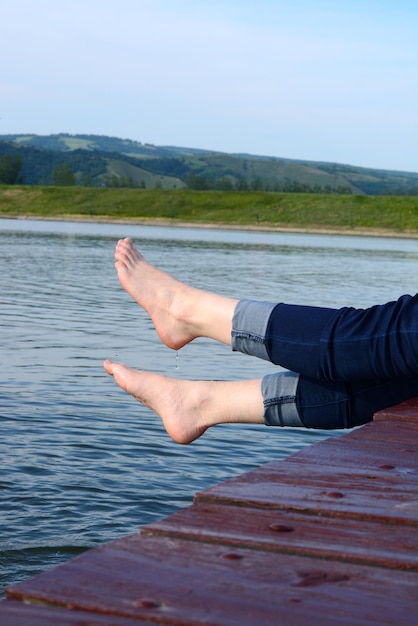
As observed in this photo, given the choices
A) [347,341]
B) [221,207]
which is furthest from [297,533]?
[221,207]

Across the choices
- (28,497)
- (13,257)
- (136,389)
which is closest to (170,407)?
(136,389)

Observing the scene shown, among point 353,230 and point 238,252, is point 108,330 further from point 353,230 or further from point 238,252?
point 353,230

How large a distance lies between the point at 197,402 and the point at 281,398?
1.24 ft

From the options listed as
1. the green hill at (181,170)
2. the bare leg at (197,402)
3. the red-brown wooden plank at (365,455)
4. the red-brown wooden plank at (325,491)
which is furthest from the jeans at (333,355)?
the green hill at (181,170)

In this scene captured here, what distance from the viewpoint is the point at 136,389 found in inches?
151

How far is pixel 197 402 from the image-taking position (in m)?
3.56

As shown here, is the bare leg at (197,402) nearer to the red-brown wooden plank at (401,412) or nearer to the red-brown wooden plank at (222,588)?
the red-brown wooden plank at (401,412)

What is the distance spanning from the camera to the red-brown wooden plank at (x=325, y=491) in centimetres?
203

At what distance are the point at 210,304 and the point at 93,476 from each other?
208 centimetres

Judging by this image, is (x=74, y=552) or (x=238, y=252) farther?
(x=238, y=252)

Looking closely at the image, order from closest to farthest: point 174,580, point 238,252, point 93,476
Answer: point 174,580
point 93,476
point 238,252

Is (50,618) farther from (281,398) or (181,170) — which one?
(181,170)

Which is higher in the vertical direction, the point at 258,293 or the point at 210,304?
the point at 210,304

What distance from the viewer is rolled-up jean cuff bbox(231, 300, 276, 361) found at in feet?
9.91
